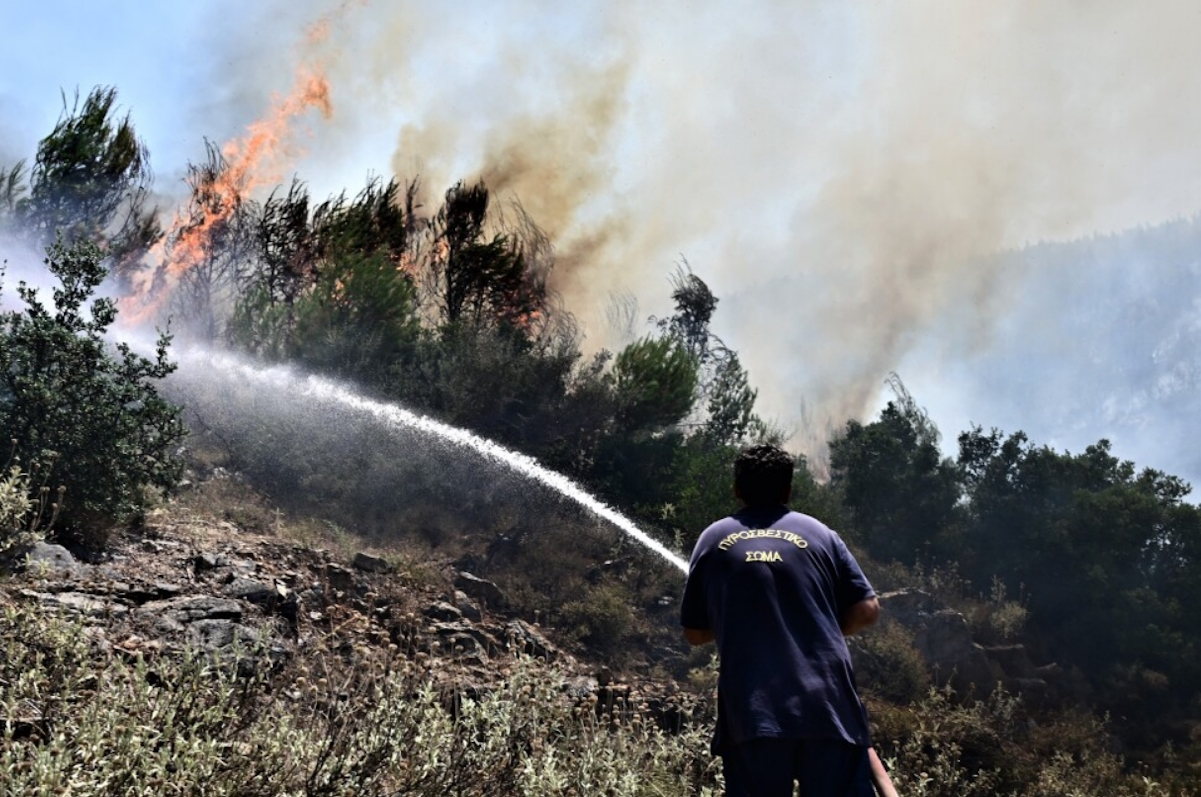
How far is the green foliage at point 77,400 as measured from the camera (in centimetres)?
1005

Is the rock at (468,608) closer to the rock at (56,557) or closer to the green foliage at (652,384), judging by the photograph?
the rock at (56,557)

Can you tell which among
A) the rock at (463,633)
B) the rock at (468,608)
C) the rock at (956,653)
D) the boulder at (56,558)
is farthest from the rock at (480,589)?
the rock at (956,653)

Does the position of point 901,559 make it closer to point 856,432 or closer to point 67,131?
point 856,432

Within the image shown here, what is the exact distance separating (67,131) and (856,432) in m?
25.4

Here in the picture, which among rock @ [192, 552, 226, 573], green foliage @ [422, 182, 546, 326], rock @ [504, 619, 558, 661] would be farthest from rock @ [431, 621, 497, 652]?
green foliage @ [422, 182, 546, 326]

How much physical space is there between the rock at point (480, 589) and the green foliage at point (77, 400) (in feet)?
13.8

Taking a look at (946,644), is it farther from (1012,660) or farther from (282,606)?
(282,606)

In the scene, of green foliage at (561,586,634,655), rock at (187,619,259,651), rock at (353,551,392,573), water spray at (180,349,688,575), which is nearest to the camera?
rock at (187,619,259,651)

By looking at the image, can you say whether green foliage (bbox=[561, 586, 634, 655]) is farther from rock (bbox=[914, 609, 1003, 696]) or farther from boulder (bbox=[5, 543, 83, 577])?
boulder (bbox=[5, 543, 83, 577])

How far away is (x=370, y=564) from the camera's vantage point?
12.5m

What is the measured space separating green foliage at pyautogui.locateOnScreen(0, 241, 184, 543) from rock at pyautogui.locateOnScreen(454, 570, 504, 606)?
4.19 m

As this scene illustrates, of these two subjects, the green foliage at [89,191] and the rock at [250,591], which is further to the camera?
the green foliage at [89,191]

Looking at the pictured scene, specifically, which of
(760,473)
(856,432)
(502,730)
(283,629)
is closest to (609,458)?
(856,432)

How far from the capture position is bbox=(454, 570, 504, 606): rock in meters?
13.2
